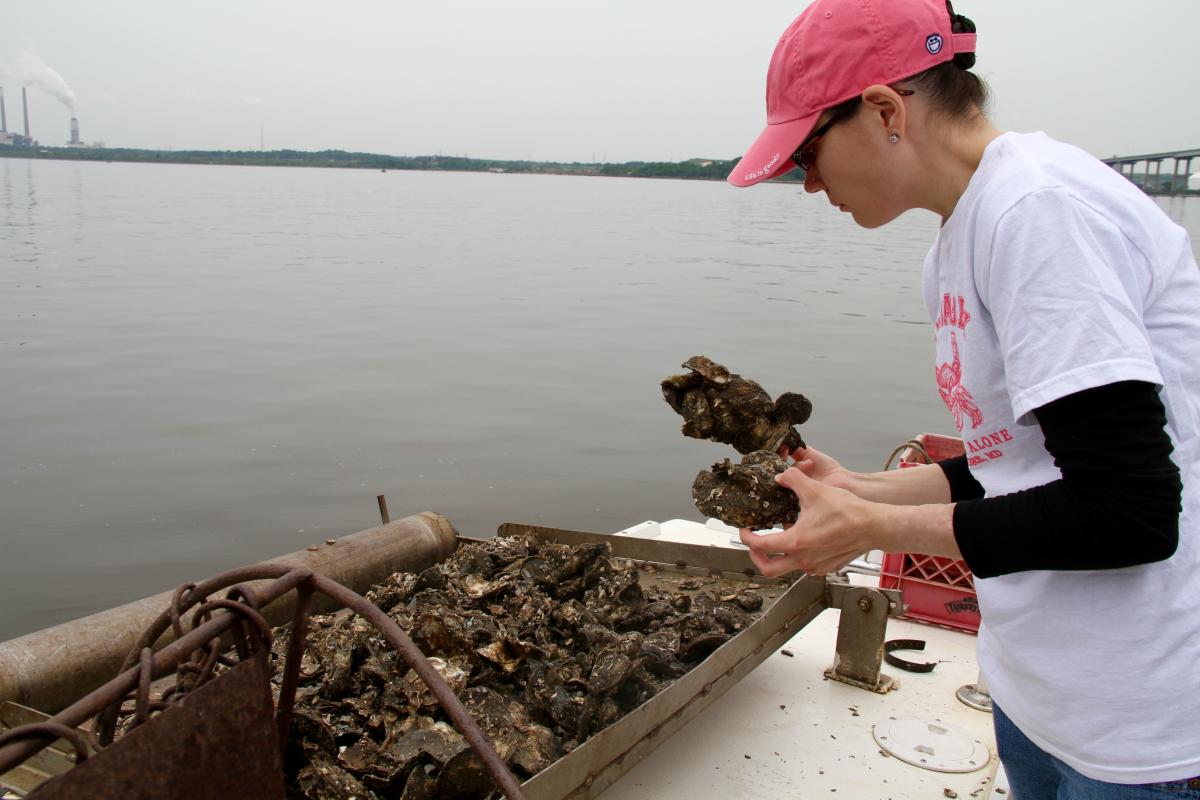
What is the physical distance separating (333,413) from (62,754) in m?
9.15

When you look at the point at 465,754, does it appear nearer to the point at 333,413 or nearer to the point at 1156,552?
the point at 1156,552

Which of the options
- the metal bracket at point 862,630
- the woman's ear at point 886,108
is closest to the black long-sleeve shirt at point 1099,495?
the woman's ear at point 886,108

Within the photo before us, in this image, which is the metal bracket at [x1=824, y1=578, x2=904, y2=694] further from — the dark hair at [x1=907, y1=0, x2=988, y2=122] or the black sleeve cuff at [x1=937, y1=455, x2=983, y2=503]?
the dark hair at [x1=907, y1=0, x2=988, y2=122]

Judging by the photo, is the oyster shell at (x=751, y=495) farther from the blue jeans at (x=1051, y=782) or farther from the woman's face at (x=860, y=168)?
the woman's face at (x=860, y=168)

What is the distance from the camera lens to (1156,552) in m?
1.48

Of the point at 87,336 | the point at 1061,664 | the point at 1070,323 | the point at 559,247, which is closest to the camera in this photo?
the point at 1070,323

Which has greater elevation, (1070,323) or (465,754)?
(1070,323)

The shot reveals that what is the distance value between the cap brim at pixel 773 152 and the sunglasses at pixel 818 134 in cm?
2

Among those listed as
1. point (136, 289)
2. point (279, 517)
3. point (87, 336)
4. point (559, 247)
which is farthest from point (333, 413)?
point (559, 247)

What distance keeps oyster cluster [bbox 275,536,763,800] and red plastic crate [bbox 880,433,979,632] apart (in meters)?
0.85

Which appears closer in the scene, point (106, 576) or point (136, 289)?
point (106, 576)

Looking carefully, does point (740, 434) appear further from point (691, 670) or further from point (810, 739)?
point (810, 739)

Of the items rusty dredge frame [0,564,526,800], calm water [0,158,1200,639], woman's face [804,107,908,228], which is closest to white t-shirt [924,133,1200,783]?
woman's face [804,107,908,228]

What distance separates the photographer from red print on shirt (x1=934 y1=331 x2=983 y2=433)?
1.72 m
